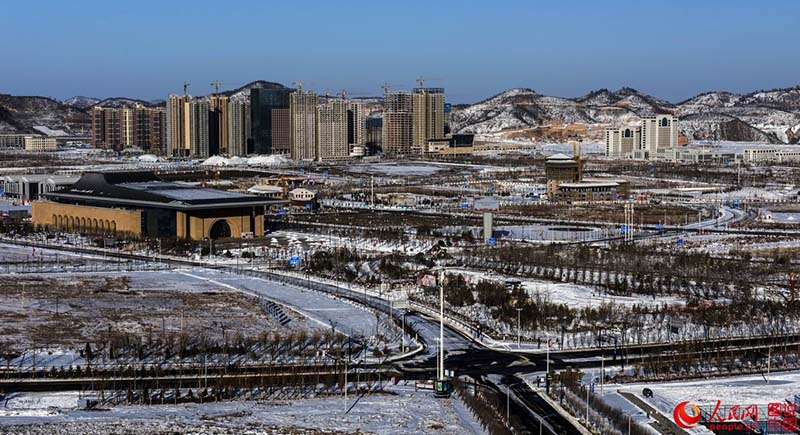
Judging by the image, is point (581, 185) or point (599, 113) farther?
point (599, 113)

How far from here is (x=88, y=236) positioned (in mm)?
41688

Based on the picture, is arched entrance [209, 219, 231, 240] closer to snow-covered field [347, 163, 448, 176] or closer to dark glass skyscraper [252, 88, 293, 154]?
snow-covered field [347, 163, 448, 176]

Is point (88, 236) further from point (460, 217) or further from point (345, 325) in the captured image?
point (345, 325)

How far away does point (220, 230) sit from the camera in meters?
41.2

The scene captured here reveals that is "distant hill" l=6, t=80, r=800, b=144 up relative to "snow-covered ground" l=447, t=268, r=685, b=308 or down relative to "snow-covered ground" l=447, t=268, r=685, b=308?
up

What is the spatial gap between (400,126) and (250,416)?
328ft

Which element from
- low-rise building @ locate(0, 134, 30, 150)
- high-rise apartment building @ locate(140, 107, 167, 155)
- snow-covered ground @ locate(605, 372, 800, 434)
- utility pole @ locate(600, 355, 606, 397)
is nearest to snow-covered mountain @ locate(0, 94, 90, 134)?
low-rise building @ locate(0, 134, 30, 150)

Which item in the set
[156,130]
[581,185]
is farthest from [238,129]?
[581,185]

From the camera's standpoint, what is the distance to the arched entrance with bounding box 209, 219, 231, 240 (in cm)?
4091

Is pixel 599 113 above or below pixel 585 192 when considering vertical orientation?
above

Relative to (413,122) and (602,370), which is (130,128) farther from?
(602,370)

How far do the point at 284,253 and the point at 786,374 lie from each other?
63.9 feet

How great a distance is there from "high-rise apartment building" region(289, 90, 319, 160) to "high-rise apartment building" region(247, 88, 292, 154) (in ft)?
13.5

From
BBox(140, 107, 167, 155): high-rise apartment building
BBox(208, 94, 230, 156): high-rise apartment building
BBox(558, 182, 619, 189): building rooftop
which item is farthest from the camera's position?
BBox(140, 107, 167, 155): high-rise apartment building
